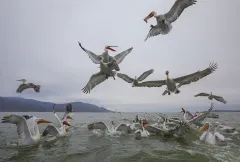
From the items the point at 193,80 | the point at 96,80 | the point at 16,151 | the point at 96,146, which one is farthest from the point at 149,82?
the point at 16,151

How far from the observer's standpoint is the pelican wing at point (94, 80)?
44.2 feet

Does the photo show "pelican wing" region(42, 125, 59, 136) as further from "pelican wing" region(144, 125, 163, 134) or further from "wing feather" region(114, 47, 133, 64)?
"pelican wing" region(144, 125, 163, 134)

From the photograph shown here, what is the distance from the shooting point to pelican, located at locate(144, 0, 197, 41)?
43.1 ft

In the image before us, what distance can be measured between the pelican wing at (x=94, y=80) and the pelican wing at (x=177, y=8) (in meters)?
4.58

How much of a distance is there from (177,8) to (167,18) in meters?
0.72

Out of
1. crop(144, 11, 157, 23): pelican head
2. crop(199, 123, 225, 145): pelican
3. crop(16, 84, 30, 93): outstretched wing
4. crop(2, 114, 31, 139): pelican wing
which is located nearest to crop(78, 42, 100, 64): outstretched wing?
crop(144, 11, 157, 23): pelican head

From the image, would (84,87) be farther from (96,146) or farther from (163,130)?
(163,130)

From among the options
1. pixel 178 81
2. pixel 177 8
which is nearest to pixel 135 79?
pixel 178 81

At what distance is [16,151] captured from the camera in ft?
38.4

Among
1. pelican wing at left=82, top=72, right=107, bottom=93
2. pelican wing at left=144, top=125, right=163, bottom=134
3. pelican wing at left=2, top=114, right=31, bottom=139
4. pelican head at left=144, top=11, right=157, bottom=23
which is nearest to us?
pelican wing at left=2, top=114, right=31, bottom=139

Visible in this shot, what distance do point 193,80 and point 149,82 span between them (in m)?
2.56

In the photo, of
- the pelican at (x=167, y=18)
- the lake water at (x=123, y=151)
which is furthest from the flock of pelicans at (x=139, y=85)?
the lake water at (x=123, y=151)

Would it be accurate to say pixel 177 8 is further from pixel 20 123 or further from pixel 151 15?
pixel 20 123

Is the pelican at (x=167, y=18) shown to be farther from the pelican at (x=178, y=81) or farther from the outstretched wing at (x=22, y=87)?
the outstretched wing at (x=22, y=87)
